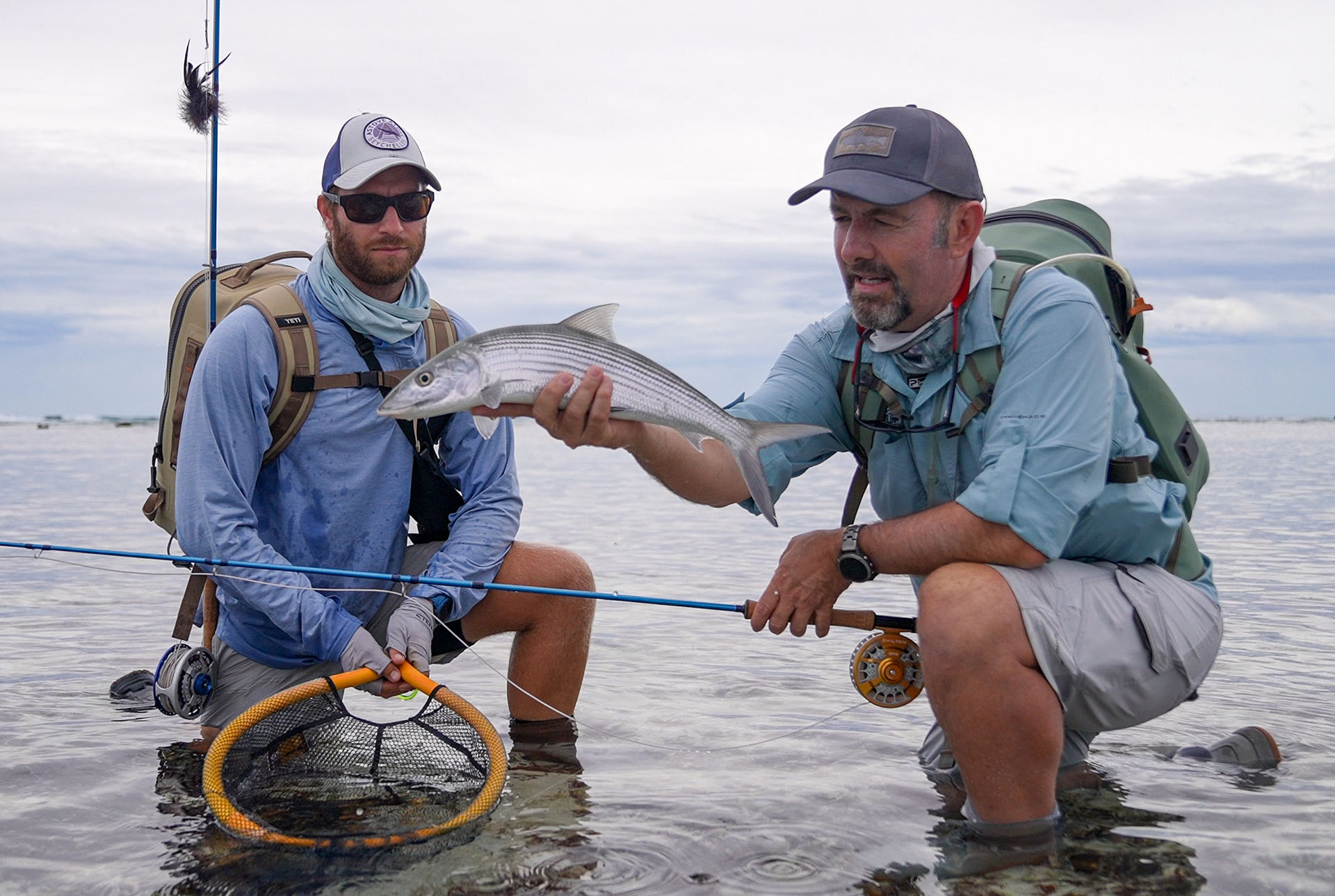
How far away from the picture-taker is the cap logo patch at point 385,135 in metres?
4.89

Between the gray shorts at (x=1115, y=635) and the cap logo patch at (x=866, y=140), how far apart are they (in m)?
1.45

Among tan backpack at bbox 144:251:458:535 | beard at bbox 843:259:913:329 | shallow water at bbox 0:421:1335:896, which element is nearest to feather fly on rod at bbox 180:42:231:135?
tan backpack at bbox 144:251:458:535

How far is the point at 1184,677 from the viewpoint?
3.98 m

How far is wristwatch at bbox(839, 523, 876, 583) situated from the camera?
3891 millimetres

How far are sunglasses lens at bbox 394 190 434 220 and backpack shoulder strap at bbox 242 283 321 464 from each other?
1.91 feet

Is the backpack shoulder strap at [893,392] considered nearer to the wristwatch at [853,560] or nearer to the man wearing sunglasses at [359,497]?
the wristwatch at [853,560]

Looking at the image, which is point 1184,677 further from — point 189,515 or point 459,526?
point 189,515

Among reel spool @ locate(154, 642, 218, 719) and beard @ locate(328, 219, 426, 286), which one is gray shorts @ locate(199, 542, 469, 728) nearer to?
reel spool @ locate(154, 642, 218, 719)

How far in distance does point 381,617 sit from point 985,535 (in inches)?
97.3

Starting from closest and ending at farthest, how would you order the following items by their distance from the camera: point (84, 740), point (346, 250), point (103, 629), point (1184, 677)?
point (1184, 677) < point (346, 250) < point (84, 740) < point (103, 629)

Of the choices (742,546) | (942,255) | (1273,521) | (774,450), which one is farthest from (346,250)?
(1273,521)

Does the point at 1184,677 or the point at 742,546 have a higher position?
the point at 1184,677

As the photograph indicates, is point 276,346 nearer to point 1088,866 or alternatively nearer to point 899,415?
point 899,415

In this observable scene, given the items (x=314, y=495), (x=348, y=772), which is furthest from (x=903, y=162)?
(x=348, y=772)
